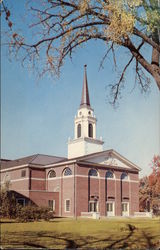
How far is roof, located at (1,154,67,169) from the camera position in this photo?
4.04 m

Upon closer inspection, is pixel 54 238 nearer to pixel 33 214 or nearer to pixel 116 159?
pixel 33 214

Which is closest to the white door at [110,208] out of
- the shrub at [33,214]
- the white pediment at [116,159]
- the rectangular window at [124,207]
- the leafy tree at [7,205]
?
the rectangular window at [124,207]

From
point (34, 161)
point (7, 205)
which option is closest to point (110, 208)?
point (34, 161)

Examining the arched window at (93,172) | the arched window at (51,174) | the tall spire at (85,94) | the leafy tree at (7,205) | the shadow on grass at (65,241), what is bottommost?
the shadow on grass at (65,241)

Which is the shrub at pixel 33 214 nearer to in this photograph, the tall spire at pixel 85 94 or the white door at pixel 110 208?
the tall spire at pixel 85 94

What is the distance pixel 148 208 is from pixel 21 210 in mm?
11856

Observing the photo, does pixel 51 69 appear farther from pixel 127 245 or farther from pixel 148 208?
pixel 148 208

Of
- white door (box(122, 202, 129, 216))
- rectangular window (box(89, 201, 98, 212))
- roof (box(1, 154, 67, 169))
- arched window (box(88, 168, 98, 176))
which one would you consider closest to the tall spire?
roof (box(1, 154, 67, 169))

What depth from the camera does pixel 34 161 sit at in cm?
473

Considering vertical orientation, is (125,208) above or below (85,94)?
below

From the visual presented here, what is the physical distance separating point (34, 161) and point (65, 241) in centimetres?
116

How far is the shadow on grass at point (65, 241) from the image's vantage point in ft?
13.1

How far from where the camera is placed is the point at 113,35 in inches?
185

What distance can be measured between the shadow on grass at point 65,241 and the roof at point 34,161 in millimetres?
814
